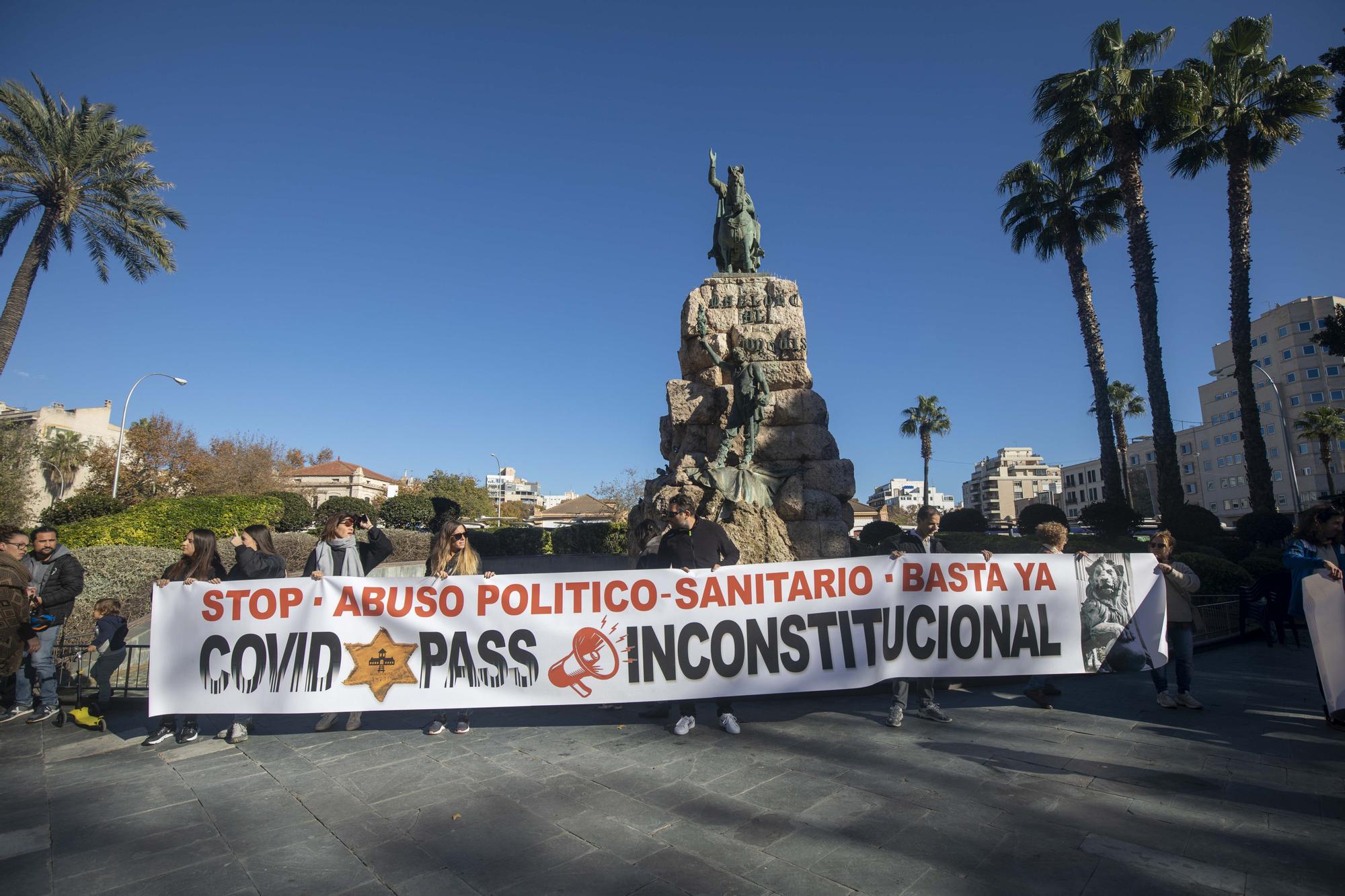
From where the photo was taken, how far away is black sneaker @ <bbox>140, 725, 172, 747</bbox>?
16.5 feet

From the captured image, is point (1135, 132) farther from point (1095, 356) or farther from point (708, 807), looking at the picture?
point (708, 807)

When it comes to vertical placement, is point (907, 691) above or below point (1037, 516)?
below

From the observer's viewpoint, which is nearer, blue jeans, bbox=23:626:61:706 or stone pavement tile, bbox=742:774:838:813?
stone pavement tile, bbox=742:774:838:813

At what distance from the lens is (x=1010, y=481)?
5822 inches

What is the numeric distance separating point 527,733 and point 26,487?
3012 cm

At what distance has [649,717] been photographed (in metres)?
5.41

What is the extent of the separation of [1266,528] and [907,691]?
19.6 metres

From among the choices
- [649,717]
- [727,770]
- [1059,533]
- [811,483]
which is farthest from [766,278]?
[727,770]

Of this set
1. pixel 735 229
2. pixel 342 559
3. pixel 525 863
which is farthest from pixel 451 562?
pixel 735 229

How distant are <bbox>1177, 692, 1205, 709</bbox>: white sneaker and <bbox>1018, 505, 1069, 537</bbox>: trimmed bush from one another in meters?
17.2

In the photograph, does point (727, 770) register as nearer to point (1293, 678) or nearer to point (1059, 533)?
point (1059, 533)

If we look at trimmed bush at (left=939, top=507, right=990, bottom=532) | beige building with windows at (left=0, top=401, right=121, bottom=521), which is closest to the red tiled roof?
beige building with windows at (left=0, top=401, right=121, bottom=521)

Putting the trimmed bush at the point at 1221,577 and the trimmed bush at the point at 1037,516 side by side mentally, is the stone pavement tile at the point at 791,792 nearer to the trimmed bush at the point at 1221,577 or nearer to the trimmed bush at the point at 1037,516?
the trimmed bush at the point at 1221,577

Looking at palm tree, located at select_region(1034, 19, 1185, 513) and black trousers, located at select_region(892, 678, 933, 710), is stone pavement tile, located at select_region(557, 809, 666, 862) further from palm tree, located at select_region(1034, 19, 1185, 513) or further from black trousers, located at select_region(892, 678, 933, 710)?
palm tree, located at select_region(1034, 19, 1185, 513)
